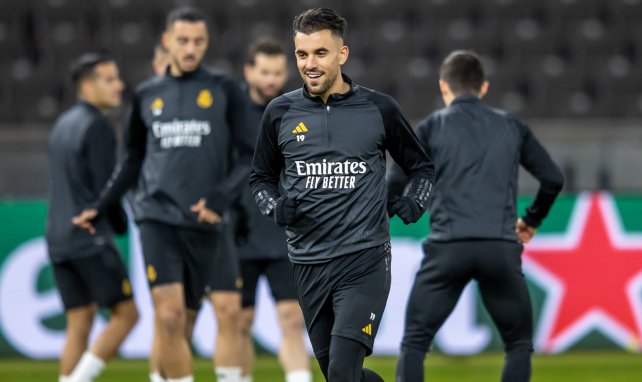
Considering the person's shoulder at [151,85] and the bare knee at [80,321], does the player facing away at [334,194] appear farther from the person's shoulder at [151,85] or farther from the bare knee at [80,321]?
the bare knee at [80,321]

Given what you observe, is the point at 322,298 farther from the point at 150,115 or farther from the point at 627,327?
the point at 627,327

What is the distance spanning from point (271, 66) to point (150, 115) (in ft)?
3.62

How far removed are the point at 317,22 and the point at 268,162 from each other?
2.40ft

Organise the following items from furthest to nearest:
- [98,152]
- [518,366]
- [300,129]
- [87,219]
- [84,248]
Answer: [84,248], [98,152], [87,219], [518,366], [300,129]

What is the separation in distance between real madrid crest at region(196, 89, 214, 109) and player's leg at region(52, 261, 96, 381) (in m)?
1.68

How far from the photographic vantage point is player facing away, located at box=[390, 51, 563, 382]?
21.5ft

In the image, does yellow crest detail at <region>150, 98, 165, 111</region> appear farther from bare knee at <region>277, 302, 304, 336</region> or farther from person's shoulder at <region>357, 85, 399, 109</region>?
person's shoulder at <region>357, 85, 399, 109</region>

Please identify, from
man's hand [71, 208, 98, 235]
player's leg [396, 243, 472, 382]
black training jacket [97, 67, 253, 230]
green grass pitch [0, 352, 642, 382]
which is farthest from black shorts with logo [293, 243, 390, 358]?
green grass pitch [0, 352, 642, 382]

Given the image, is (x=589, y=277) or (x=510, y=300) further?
(x=589, y=277)

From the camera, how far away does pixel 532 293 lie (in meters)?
10.5

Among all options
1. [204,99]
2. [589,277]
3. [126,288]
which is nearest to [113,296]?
[126,288]

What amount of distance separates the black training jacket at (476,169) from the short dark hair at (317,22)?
1.43 meters

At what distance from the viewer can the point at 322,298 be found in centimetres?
542

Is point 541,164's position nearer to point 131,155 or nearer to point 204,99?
point 204,99
